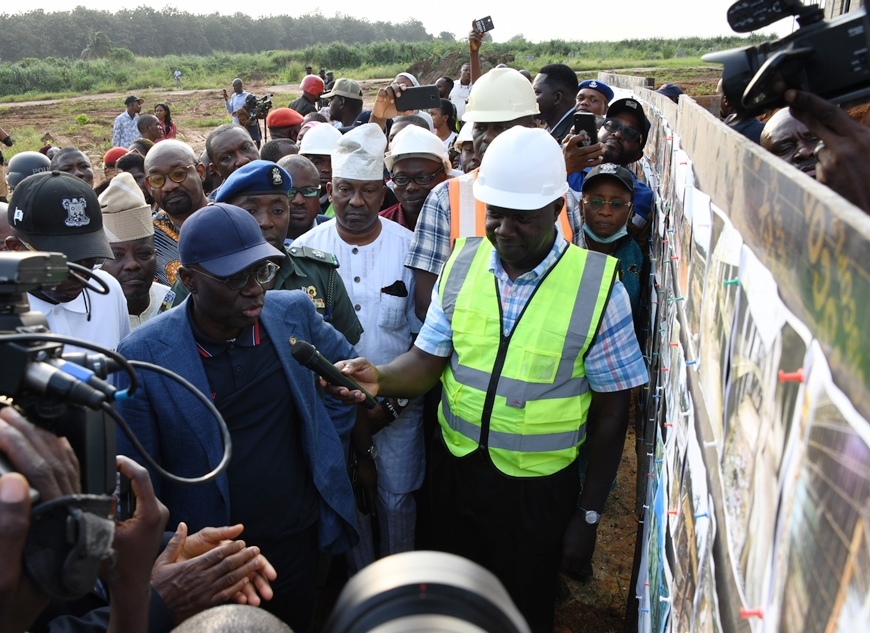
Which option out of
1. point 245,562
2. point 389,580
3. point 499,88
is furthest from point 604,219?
point 389,580

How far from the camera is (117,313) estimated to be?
3.04m

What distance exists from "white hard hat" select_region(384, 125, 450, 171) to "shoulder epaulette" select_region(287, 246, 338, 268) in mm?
1020

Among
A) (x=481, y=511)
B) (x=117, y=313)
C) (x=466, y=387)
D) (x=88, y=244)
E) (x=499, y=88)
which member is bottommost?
(x=481, y=511)

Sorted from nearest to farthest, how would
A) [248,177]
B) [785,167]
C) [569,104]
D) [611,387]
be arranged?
1. [785,167]
2. [611,387]
3. [248,177]
4. [569,104]

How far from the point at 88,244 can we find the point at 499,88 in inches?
92.9

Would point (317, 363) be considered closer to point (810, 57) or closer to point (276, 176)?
point (276, 176)

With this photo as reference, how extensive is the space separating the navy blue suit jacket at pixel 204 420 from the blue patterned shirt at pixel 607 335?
677 mm

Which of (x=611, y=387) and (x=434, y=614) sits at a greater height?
(x=434, y=614)

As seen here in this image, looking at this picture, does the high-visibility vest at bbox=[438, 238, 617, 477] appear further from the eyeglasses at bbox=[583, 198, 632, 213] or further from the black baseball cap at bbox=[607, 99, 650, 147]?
the black baseball cap at bbox=[607, 99, 650, 147]

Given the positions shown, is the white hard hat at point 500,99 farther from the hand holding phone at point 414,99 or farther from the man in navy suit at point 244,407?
the man in navy suit at point 244,407

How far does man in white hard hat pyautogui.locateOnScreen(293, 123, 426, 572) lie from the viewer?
367 cm

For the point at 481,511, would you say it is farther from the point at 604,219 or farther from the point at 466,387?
the point at 604,219

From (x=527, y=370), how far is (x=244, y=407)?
1.00 meters

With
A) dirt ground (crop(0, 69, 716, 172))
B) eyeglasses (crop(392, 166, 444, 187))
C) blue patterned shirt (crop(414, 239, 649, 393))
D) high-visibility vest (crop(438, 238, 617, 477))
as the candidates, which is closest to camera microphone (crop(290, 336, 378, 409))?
high-visibility vest (crop(438, 238, 617, 477))
